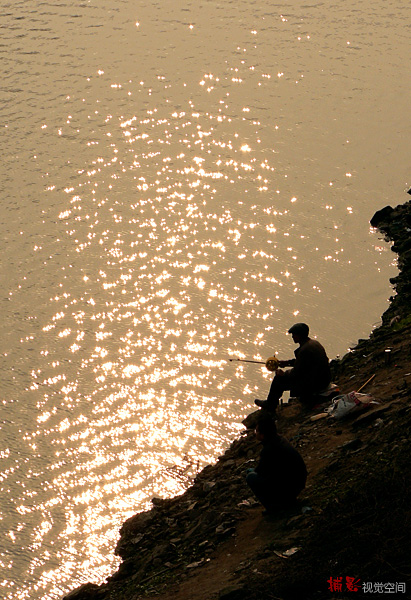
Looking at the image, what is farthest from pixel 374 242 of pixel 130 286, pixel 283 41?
pixel 283 41

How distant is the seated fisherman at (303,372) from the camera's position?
569 inches

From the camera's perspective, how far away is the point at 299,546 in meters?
10.2

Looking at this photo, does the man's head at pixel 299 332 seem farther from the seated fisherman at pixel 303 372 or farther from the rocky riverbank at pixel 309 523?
the rocky riverbank at pixel 309 523

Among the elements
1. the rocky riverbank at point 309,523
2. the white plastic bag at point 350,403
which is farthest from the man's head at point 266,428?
the white plastic bag at point 350,403

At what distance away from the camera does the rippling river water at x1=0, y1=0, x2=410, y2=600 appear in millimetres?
17406

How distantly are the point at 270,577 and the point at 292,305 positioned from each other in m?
Result: 13.1

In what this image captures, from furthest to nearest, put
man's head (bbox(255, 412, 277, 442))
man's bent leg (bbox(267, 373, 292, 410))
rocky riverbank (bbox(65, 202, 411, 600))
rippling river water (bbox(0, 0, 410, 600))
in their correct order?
1. rippling river water (bbox(0, 0, 410, 600))
2. man's bent leg (bbox(267, 373, 292, 410))
3. man's head (bbox(255, 412, 277, 442))
4. rocky riverbank (bbox(65, 202, 411, 600))

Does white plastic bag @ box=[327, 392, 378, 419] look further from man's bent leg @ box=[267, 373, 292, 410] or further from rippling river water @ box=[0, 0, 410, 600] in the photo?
rippling river water @ box=[0, 0, 410, 600]

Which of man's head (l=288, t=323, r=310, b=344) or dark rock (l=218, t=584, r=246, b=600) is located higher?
man's head (l=288, t=323, r=310, b=344)

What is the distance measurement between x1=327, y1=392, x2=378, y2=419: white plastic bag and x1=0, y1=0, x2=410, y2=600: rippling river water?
417 cm

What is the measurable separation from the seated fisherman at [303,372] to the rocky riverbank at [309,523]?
0.50 meters

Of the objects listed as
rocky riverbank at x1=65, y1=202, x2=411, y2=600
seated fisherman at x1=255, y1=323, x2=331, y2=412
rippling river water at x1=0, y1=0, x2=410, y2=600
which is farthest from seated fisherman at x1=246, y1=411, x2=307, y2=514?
rippling river water at x1=0, y1=0, x2=410, y2=600

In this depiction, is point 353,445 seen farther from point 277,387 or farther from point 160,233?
point 160,233

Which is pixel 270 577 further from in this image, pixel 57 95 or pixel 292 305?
pixel 57 95
